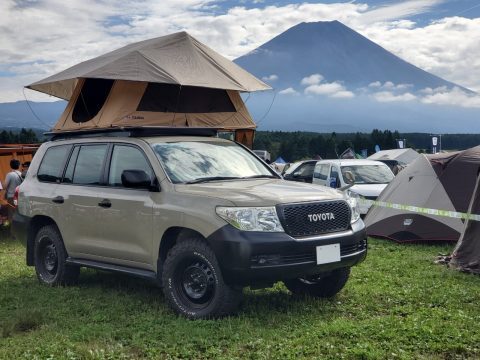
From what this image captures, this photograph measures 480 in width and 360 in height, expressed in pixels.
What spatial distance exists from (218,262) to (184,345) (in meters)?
0.88

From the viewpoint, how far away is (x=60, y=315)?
255 inches

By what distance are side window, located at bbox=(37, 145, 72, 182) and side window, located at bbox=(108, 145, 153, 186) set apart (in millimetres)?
1085

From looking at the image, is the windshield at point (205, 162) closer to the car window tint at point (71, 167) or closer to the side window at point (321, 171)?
the car window tint at point (71, 167)

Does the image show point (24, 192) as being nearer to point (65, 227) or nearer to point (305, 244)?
point (65, 227)

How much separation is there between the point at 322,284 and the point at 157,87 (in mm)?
5557

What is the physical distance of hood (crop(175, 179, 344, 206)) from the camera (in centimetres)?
587

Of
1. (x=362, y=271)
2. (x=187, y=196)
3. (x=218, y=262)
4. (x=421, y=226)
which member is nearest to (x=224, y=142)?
(x=187, y=196)

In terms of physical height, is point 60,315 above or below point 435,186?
below

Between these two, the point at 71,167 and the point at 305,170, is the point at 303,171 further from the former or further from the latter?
the point at 71,167

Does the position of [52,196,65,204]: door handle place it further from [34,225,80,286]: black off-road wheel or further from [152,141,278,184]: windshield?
[152,141,278,184]: windshield

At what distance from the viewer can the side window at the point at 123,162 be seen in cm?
691

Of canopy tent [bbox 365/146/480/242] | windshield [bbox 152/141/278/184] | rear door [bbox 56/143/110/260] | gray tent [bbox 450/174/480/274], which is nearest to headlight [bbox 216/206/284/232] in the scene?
windshield [bbox 152/141/278/184]

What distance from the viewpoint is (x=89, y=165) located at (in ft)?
25.0

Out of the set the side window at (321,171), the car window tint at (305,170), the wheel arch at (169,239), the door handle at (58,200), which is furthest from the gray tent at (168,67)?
the car window tint at (305,170)
